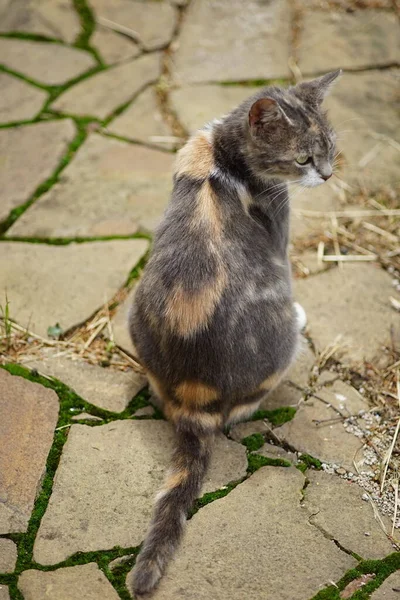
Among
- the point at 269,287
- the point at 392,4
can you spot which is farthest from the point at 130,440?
the point at 392,4

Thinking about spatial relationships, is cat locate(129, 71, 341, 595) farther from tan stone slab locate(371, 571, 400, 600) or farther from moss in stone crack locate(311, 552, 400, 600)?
tan stone slab locate(371, 571, 400, 600)

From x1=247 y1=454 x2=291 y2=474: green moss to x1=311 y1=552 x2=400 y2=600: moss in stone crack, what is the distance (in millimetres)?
503

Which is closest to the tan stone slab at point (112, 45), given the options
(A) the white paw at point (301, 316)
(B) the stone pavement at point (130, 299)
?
(B) the stone pavement at point (130, 299)

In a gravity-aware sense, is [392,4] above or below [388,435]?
above

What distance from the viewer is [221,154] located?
288cm

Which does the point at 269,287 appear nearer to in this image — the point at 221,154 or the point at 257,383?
the point at 257,383

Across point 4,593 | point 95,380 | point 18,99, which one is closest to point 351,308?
point 95,380

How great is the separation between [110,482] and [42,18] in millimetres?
4007

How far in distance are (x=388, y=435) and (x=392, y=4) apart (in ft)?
13.8

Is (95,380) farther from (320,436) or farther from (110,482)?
(320,436)

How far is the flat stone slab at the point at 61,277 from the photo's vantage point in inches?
136

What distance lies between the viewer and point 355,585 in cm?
239

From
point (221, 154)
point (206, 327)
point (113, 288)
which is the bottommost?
point (113, 288)

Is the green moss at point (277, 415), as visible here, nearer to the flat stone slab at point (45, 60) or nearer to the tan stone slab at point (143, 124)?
the tan stone slab at point (143, 124)
